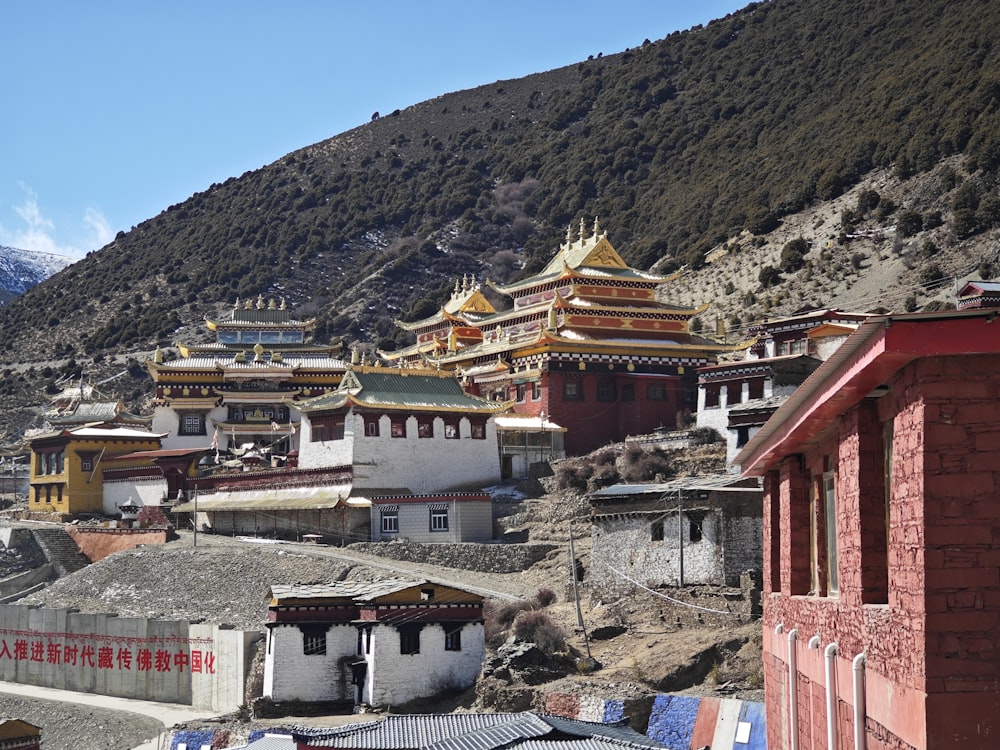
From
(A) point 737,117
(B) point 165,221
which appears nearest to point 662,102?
(A) point 737,117

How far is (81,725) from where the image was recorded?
152ft

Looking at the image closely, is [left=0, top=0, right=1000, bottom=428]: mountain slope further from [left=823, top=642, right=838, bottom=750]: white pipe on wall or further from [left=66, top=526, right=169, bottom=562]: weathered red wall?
[left=823, top=642, right=838, bottom=750]: white pipe on wall

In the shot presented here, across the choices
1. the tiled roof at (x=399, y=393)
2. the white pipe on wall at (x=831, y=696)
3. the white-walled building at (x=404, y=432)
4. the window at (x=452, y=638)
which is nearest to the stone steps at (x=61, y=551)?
the white-walled building at (x=404, y=432)

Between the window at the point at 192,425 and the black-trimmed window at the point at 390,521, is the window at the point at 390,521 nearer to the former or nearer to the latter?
the black-trimmed window at the point at 390,521

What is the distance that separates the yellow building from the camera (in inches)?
2936

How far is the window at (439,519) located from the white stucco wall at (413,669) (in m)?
16.9

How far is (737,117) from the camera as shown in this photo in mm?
168875

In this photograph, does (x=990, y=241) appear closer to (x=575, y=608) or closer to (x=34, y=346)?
(x=575, y=608)

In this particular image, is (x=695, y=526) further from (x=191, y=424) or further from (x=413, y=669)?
(x=191, y=424)

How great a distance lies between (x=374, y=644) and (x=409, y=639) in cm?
89

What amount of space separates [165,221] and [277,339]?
111694mm

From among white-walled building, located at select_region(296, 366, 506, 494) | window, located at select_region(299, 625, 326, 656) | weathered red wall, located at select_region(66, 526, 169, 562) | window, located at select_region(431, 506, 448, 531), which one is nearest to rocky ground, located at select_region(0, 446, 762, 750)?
weathered red wall, located at select_region(66, 526, 169, 562)

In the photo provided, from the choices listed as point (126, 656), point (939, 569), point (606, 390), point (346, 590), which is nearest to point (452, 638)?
point (346, 590)

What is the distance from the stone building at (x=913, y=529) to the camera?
948cm
